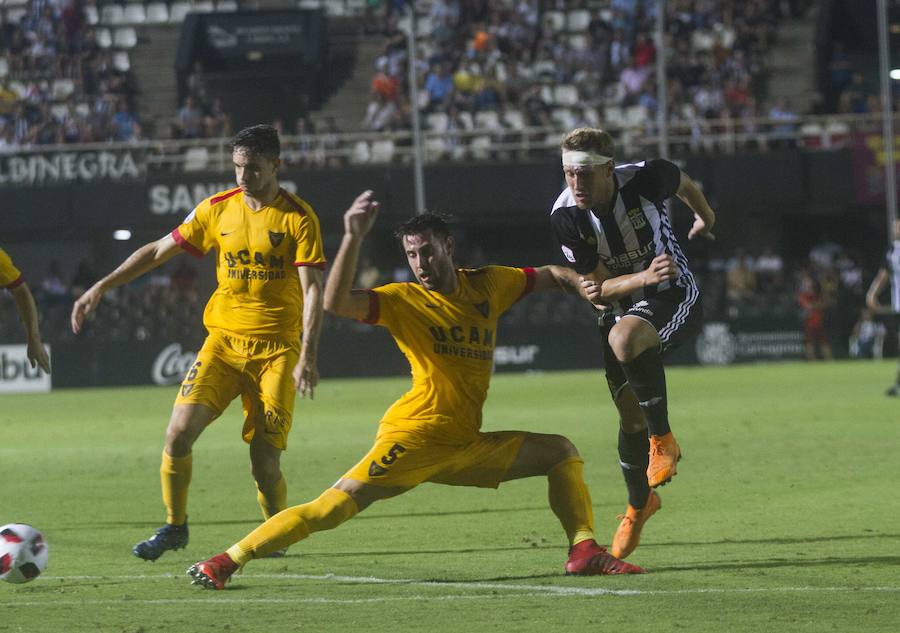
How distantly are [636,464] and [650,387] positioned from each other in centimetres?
69

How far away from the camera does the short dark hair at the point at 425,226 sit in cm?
696

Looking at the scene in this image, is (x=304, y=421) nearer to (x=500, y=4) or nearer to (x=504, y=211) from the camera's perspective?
(x=504, y=211)

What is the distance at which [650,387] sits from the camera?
773 centimetres

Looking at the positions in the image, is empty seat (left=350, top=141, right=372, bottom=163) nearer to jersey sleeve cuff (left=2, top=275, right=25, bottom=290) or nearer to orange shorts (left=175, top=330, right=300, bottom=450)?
orange shorts (left=175, top=330, right=300, bottom=450)

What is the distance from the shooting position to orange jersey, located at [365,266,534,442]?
23.7 feet

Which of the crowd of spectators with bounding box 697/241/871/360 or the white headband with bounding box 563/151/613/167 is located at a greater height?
the white headband with bounding box 563/151/613/167

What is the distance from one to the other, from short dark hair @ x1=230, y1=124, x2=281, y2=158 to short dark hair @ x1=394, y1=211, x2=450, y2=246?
1.58m

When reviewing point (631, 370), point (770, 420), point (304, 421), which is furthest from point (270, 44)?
point (631, 370)

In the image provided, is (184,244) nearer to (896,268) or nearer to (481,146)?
(896,268)

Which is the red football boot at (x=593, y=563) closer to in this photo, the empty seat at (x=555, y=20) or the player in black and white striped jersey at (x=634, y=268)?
the player in black and white striped jersey at (x=634, y=268)

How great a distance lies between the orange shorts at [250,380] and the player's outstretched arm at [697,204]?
7.61 ft

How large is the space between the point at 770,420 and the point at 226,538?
9.39 m

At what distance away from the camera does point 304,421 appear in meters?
19.1

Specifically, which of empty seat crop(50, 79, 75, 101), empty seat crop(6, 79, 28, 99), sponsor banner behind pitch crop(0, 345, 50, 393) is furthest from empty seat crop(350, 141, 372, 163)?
empty seat crop(6, 79, 28, 99)
